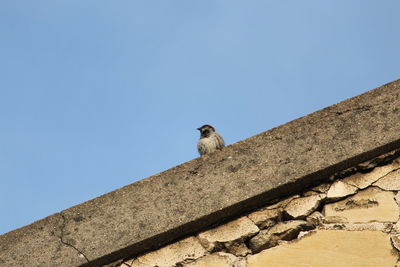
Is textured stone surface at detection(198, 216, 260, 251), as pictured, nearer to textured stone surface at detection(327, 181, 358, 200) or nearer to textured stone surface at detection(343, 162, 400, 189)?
textured stone surface at detection(327, 181, 358, 200)

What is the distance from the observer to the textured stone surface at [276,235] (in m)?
3.80

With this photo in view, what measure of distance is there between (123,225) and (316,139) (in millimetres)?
967

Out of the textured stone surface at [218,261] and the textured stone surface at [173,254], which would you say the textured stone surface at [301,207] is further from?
the textured stone surface at [173,254]

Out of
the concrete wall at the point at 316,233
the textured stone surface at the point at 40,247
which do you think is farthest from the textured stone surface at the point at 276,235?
the textured stone surface at the point at 40,247

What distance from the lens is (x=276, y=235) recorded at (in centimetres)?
381

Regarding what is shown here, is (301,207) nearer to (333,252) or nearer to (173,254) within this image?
(333,252)

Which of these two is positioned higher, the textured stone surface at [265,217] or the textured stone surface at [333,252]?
the textured stone surface at [265,217]

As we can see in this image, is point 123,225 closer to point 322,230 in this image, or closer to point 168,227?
point 168,227

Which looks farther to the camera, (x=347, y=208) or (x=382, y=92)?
(x=382, y=92)

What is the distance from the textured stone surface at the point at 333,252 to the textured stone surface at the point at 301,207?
127 millimetres

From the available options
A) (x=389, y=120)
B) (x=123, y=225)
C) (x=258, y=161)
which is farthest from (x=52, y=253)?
(x=389, y=120)

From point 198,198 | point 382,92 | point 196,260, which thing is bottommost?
point 196,260

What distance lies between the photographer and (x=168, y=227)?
388 cm

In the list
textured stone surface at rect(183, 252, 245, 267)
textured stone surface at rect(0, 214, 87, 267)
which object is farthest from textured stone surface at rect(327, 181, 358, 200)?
textured stone surface at rect(0, 214, 87, 267)
